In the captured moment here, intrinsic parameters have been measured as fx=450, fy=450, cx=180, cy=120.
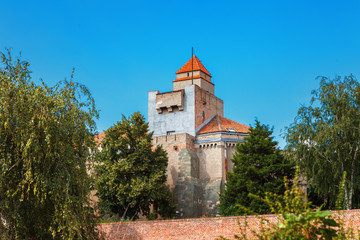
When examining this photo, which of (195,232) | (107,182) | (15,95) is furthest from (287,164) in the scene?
(15,95)

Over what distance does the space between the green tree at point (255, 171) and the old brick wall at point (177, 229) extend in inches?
281

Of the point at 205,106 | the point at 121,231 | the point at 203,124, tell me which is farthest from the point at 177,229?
the point at 205,106

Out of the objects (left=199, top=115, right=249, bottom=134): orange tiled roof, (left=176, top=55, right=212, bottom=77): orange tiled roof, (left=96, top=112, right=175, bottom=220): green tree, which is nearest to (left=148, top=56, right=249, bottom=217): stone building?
(left=199, top=115, right=249, bottom=134): orange tiled roof

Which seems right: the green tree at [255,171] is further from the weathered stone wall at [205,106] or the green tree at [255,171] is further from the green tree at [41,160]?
the green tree at [41,160]

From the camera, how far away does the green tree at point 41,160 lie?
15.4 meters

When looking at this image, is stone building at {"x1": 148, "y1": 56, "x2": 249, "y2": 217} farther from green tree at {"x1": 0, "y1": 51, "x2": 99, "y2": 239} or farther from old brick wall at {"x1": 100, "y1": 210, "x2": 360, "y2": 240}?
green tree at {"x1": 0, "y1": 51, "x2": 99, "y2": 239}

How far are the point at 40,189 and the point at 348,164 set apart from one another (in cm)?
1872

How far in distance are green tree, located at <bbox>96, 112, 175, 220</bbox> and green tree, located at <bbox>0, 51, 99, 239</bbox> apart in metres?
15.7

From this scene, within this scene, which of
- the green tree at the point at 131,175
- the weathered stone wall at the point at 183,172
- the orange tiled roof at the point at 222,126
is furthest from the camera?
the orange tiled roof at the point at 222,126

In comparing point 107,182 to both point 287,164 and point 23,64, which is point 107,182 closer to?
point 287,164

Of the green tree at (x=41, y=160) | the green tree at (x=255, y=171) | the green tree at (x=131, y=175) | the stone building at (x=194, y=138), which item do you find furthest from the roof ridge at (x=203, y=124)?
the green tree at (x=41, y=160)

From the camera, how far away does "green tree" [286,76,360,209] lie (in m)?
26.2

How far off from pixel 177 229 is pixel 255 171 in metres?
9.56

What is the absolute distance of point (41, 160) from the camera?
16.0 metres
